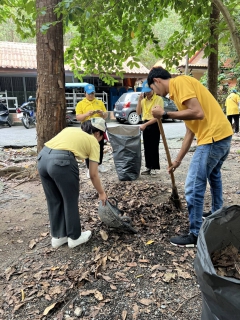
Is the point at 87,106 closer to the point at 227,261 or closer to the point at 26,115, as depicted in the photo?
the point at 227,261

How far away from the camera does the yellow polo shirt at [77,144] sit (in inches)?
100

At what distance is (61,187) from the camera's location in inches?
100

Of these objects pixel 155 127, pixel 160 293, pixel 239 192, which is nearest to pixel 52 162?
pixel 160 293

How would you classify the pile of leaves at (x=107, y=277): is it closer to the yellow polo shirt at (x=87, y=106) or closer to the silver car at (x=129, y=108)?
the yellow polo shirt at (x=87, y=106)

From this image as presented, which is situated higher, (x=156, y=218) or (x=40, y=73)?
(x=40, y=73)

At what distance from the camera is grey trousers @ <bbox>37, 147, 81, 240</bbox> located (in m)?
2.49

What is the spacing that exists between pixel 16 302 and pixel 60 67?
365cm

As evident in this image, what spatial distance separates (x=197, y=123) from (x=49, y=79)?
113 inches

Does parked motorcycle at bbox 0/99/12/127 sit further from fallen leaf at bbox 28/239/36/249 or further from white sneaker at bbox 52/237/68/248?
white sneaker at bbox 52/237/68/248

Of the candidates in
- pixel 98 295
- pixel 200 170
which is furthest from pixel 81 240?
pixel 200 170

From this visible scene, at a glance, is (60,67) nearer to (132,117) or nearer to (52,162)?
(52,162)

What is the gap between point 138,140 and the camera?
4762 millimetres

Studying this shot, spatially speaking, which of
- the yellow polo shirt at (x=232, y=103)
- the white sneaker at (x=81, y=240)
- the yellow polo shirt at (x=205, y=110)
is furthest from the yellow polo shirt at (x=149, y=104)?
the yellow polo shirt at (x=232, y=103)

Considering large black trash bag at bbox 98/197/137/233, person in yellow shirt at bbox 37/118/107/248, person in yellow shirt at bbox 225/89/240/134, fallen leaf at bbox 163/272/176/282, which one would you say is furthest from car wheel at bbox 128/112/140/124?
fallen leaf at bbox 163/272/176/282
